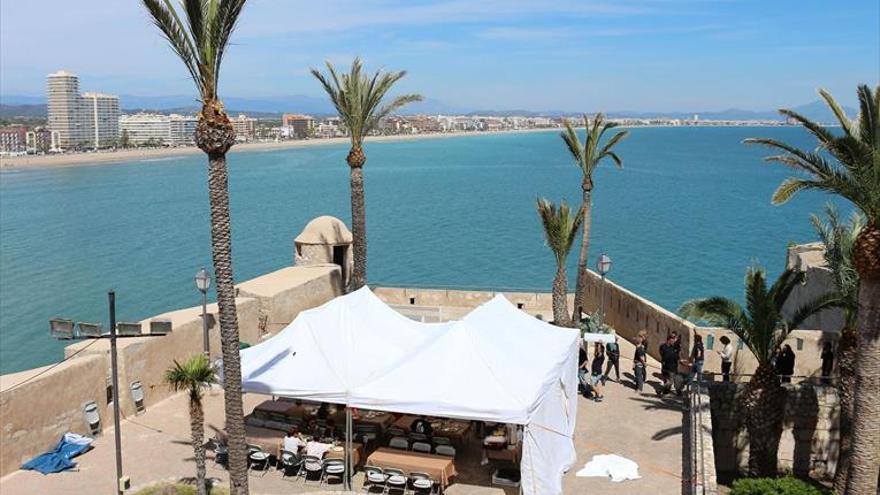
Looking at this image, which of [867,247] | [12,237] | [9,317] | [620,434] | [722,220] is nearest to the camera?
[867,247]

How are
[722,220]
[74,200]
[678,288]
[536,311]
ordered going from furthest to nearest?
[74,200]
[722,220]
[678,288]
[536,311]

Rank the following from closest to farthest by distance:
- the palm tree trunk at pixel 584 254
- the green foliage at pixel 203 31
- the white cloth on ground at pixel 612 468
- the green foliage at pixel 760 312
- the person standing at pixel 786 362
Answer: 1. the green foliage at pixel 203 31
2. the white cloth on ground at pixel 612 468
3. the green foliage at pixel 760 312
4. the person standing at pixel 786 362
5. the palm tree trunk at pixel 584 254

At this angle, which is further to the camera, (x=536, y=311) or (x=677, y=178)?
(x=677, y=178)

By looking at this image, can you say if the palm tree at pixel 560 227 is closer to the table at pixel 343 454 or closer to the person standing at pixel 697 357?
the person standing at pixel 697 357

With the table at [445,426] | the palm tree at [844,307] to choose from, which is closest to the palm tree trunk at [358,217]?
the table at [445,426]

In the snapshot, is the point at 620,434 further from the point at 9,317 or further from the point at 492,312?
the point at 9,317

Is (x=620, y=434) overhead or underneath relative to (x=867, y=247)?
underneath

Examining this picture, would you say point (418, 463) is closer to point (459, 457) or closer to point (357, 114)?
point (459, 457)

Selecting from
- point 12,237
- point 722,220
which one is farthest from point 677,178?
point 12,237

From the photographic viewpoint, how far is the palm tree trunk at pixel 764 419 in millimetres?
13867

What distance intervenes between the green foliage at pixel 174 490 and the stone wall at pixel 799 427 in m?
9.13

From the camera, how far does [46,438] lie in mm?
13070

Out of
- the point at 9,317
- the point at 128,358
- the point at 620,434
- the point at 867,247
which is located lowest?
the point at 9,317

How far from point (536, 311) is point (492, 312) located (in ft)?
31.3
